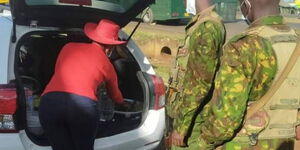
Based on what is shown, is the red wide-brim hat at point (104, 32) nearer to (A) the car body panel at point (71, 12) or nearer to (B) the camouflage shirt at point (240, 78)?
(A) the car body panel at point (71, 12)

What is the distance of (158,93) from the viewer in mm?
4273

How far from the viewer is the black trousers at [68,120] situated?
3469mm

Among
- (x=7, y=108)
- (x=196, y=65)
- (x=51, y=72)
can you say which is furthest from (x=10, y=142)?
(x=51, y=72)

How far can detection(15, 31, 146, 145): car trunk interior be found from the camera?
13.7 ft

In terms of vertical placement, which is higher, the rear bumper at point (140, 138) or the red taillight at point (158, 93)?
the red taillight at point (158, 93)

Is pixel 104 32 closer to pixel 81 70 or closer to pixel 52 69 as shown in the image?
pixel 81 70

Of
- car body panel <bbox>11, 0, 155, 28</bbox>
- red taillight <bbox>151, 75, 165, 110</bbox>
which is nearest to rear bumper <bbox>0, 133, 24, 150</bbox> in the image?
car body panel <bbox>11, 0, 155, 28</bbox>

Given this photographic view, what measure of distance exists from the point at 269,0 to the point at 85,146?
1.68 m

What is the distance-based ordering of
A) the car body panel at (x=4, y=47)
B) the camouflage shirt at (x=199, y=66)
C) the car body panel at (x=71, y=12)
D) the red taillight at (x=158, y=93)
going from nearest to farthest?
the camouflage shirt at (x=199, y=66) → the car body panel at (x=4, y=47) → the car body panel at (x=71, y=12) → the red taillight at (x=158, y=93)

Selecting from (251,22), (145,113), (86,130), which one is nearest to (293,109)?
(251,22)

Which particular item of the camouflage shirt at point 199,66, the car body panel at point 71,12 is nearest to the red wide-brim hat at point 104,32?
the car body panel at point 71,12

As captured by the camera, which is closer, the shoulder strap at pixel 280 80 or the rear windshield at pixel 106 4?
the shoulder strap at pixel 280 80

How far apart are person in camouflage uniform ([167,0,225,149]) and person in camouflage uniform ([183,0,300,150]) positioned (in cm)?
62

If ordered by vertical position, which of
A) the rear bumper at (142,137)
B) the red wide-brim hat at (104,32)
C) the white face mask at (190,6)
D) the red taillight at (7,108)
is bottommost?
the rear bumper at (142,137)
